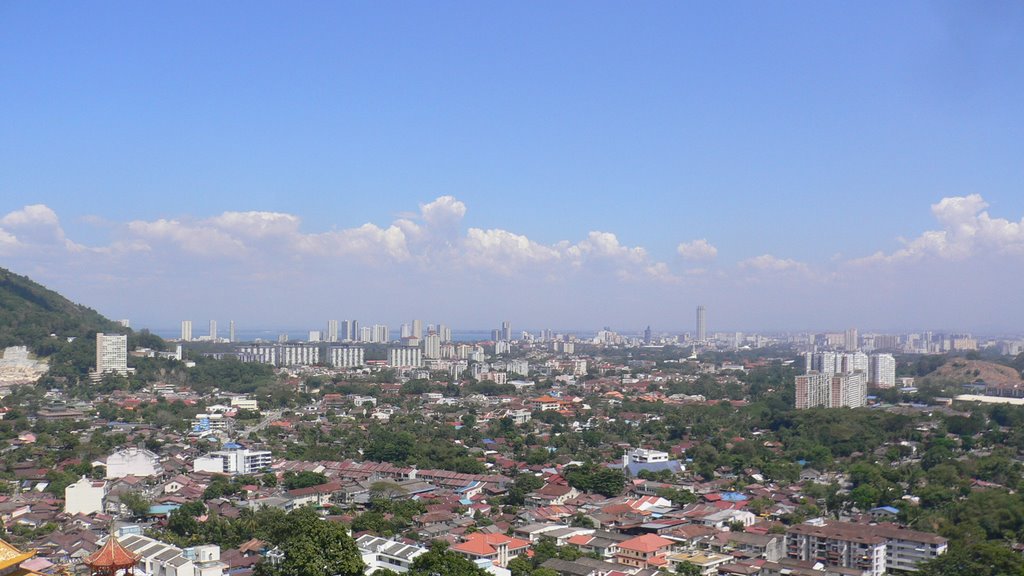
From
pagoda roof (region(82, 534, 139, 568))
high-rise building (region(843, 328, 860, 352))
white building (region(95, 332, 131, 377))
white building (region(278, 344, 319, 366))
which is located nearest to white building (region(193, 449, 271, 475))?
pagoda roof (region(82, 534, 139, 568))

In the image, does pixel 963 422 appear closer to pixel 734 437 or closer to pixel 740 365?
pixel 734 437

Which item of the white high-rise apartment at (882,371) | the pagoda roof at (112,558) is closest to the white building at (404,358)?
the white high-rise apartment at (882,371)

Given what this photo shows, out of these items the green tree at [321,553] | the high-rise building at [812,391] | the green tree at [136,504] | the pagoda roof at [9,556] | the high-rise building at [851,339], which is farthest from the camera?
the high-rise building at [851,339]

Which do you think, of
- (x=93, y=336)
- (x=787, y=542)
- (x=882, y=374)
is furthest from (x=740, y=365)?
(x=787, y=542)

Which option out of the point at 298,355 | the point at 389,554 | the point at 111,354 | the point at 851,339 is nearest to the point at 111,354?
the point at 111,354

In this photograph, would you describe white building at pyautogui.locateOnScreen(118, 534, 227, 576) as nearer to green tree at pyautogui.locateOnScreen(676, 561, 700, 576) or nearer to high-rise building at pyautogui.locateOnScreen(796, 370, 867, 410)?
green tree at pyautogui.locateOnScreen(676, 561, 700, 576)

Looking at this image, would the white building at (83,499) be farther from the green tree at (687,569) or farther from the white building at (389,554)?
the green tree at (687,569)
